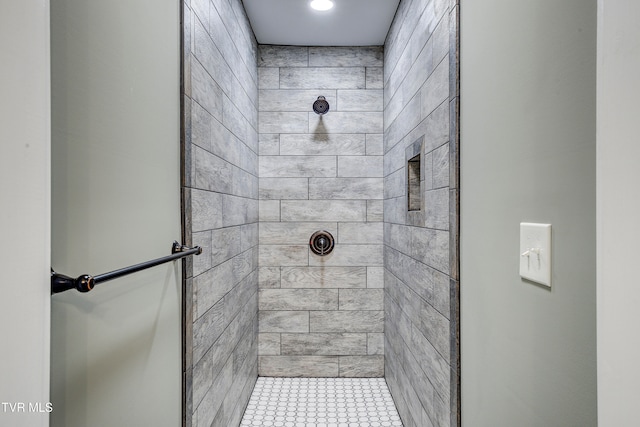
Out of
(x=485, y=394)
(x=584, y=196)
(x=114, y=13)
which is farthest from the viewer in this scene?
(x=485, y=394)

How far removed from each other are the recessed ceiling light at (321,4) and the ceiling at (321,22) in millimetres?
32

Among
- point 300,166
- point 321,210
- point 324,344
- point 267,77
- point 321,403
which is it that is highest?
point 267,77

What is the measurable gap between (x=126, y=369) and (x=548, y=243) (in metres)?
1.06

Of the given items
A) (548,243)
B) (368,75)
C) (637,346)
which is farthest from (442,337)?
(368,75)

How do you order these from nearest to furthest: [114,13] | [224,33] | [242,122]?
[114,13] < [224,33] < [242,122]

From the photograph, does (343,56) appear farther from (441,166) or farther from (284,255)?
(441,166)

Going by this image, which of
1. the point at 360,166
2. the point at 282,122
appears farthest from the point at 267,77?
the point at 360,166

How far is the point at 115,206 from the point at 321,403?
2104 mm

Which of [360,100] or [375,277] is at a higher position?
[360,100]

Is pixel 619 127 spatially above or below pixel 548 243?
above

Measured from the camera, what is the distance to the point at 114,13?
90 cm

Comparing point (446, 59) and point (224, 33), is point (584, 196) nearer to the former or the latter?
point (446, 59)

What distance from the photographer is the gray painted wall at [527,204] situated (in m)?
0.70

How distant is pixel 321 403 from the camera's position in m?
2.47
